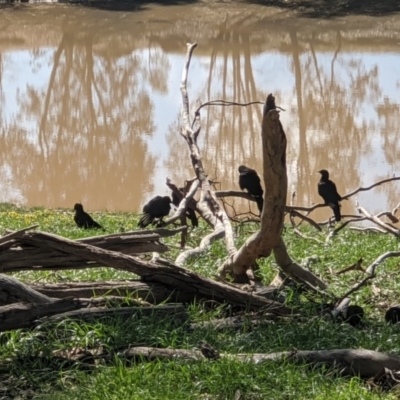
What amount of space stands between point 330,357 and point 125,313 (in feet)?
4.19

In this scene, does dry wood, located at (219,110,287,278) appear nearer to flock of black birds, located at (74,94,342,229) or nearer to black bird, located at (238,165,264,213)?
flock of black birds, located at (74,94,342,229)

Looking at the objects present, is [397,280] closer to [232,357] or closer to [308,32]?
[232,357]

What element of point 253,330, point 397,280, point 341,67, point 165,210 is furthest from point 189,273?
point 341,67

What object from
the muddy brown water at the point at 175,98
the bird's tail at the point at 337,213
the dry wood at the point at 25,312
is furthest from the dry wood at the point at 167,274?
the muddy brown water at the point at 175,98

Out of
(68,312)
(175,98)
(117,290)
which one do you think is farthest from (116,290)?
(175,98)

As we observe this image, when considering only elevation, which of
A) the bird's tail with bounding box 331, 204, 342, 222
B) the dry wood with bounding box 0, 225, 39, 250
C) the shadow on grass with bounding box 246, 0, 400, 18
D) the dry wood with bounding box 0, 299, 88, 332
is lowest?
the bird's tail with bounding box 331, 204, 342, 222

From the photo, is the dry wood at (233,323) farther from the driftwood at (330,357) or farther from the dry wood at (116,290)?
the driftwood at (330,357)

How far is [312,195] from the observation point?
16.5 m

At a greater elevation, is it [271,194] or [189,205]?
[271,194]

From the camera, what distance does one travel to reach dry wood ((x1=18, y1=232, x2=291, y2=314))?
541 centimetres

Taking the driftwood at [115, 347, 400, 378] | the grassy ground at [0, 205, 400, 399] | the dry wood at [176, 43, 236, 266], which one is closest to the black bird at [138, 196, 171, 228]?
the dry wood at [176, 43, 236, 266]

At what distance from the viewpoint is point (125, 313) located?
16.7 ft

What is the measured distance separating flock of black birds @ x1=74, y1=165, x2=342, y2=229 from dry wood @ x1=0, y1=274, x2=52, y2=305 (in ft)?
11.6

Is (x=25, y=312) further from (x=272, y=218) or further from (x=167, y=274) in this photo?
(x=272, y=218)
